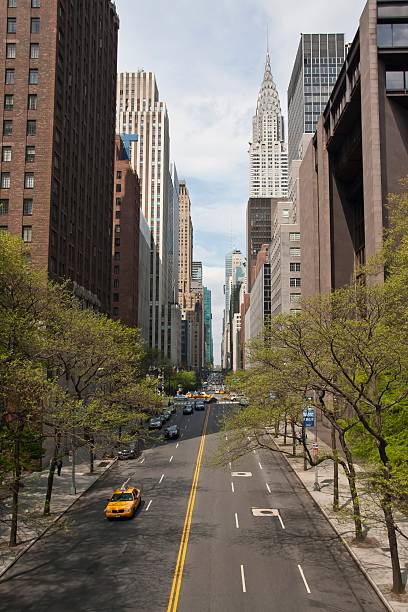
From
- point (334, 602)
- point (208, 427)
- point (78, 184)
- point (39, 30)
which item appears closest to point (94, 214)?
point (78, 184)

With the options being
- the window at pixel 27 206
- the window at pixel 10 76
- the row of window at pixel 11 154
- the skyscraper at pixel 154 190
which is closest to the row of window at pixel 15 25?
the window at pixel 10 76

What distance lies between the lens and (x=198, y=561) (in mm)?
21000

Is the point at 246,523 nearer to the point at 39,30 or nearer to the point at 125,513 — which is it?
the point at 125,513

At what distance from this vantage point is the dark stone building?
39.2m

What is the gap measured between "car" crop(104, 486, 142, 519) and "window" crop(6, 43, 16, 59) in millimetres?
43249

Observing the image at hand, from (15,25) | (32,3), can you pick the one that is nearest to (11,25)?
(15,25)

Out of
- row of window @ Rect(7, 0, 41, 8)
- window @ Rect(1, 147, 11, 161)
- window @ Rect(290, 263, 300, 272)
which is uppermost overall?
row of window @ Rect(7, 0, 41, 8)

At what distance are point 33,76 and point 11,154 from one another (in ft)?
27.6

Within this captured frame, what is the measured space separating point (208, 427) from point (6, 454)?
51.6m

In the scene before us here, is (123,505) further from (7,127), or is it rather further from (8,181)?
(7,127)

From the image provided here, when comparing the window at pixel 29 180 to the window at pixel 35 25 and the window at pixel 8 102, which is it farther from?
the window at pixel 35 25

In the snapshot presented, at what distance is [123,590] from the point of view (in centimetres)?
1831

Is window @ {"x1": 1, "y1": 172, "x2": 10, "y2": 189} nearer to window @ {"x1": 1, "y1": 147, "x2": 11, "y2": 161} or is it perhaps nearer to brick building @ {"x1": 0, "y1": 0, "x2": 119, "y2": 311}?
brick building @ {"x1": 0, "y1": 0, "x2": 119, "y2": 311}

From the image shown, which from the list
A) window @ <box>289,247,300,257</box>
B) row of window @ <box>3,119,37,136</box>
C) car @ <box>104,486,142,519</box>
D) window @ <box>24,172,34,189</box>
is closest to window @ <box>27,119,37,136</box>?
row of window @ <box>3,119,37,136</box>
